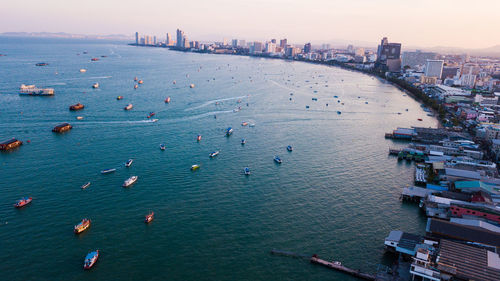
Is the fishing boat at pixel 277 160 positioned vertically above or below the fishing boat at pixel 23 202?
above

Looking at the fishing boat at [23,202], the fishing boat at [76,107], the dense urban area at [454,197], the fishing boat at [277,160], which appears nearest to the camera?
the dense urban area at [454,197]

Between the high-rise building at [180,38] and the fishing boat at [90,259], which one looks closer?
the fishing boat at [90,259]

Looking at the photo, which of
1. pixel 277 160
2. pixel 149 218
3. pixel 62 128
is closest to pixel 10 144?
pixel 62 128

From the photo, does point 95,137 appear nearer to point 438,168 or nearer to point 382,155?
point 382,155

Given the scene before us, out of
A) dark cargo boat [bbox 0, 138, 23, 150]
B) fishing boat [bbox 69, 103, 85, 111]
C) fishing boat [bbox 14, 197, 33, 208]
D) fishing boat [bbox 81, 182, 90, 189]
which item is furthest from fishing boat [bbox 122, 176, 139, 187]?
fishing boat [bbox 69, 103, 85, 111]

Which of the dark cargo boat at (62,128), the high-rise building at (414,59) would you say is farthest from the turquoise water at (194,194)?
the high-rise building at (414,59)

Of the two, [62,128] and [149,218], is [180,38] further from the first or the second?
[149,218]

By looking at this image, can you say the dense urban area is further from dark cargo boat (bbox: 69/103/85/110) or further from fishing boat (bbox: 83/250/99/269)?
dark cargo boat (bbox: 69/103/85/110)

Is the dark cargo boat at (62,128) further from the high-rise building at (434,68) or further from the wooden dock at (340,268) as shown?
the high-rise building at (434,68)
